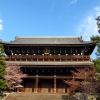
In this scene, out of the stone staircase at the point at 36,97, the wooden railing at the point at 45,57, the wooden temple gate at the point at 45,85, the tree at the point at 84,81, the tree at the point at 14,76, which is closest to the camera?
the tree at the point at 84,81

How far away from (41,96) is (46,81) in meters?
8.24

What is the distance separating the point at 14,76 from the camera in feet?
112

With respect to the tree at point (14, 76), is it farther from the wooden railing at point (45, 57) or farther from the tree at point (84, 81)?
the tree at point (84, 81)

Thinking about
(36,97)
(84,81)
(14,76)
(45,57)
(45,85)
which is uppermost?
(45,57)

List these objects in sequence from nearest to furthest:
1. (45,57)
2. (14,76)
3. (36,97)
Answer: (36,97) < (14,76) < (45,57)

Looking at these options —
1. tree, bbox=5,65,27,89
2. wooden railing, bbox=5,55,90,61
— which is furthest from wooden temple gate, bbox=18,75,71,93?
wooden railing, bbox=5,55,90,61

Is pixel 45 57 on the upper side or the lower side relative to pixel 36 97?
upper

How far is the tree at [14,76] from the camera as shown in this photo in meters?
33.9

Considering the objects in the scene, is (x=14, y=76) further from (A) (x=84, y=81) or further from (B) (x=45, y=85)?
(A) (x=84, y=81)

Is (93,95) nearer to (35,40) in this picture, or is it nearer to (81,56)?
(81,56)

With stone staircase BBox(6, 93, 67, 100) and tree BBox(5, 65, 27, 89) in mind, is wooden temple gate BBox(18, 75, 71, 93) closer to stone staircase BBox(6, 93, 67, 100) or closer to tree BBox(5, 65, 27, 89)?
tree BBox(5, 65, 27, 89)

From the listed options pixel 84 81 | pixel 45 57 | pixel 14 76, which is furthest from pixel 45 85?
pixel 84 81

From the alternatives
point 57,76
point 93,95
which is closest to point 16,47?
point 57,76

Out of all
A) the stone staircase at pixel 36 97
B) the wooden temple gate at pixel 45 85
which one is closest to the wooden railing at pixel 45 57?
the wooden temple gate at pixel 45 85
